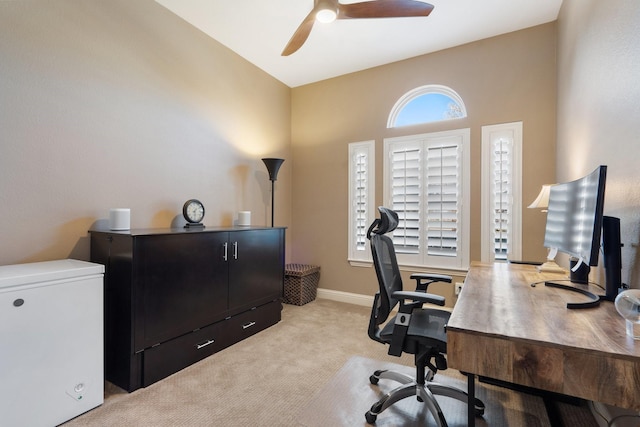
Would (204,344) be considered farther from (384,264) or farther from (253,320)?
(384,264)

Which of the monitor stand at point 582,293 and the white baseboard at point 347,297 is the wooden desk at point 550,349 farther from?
the white baseboard at point 347,297

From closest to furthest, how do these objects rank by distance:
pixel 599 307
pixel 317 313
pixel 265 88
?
pixel 599 307 → pixel 317 313 → pixel 265 88

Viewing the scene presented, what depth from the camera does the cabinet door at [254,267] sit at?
2711 millimetres

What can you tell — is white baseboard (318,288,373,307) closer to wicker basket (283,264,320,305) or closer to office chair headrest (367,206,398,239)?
wicker basket (283,264,320,305)

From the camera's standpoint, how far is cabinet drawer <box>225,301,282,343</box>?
8.92ft

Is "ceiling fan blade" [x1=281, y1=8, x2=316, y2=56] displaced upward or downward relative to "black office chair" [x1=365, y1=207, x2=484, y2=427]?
upward

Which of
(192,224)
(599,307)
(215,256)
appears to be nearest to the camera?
(599,307)

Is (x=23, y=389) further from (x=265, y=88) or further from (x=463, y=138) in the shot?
(x=463, y=138)

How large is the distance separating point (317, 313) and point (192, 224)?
1.71m

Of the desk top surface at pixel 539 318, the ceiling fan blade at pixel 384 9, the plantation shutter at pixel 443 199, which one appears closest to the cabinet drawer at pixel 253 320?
the plantation shutter at pixel 443 199

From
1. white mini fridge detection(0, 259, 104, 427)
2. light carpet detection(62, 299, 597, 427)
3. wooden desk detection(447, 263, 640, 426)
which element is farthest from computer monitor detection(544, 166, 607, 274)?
white mini fridge detection(0, 259, 104, 427)

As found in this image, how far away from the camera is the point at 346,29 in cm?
302

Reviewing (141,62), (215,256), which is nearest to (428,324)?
(215,256)

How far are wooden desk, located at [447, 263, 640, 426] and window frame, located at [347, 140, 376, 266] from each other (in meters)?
2.52
